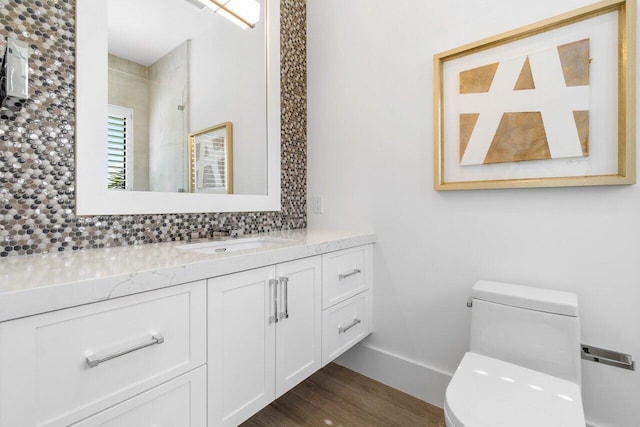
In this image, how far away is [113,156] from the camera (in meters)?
1.30

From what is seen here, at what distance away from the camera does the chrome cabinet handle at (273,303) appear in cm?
124

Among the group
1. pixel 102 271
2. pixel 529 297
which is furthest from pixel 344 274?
pixel 102 271

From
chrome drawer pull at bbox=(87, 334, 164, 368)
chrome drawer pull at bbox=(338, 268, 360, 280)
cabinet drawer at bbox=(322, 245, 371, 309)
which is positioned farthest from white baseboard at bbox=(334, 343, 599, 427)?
chrome drawer pull at bbox=(87, 334, 164, 368)

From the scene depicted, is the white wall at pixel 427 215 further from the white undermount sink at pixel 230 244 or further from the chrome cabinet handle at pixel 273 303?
the chrome cabinet handle at pixel 273 303

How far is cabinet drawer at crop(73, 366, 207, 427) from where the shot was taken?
2.71 ft

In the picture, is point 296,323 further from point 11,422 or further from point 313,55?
point 313,55

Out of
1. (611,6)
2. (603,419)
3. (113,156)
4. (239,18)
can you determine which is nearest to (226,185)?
(113,156)

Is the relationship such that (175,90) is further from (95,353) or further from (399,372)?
(399,372)

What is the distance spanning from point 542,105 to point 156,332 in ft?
5.50

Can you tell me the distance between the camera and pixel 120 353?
82 cm

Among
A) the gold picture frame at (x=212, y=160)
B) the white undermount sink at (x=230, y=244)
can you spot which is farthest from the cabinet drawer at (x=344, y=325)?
the gold picture frame at (x=212, y=160)

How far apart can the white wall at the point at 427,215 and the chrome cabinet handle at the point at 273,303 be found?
81 cm

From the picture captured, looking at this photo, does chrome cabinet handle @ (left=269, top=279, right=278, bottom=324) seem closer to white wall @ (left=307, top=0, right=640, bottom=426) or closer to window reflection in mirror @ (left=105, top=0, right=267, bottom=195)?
window reflection in mirror @ (left=105, top=0, right=267, bottom=195)

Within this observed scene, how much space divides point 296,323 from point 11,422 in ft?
2.93
